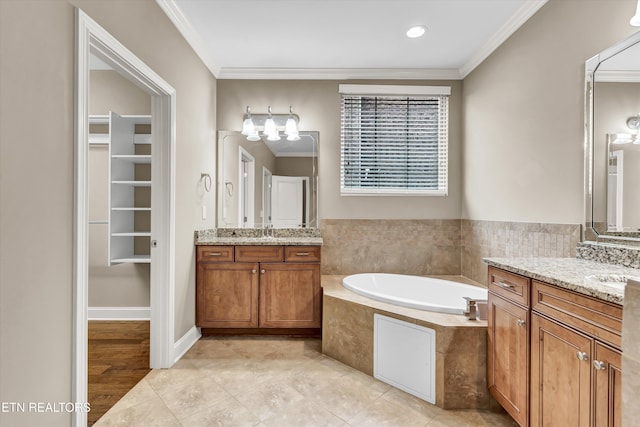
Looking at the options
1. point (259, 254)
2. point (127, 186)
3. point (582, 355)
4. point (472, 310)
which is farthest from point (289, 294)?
point (582, 355)

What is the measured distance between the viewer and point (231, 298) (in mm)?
2893

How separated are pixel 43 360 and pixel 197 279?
5.36ft

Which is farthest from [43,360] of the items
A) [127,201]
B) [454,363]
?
[127,201]

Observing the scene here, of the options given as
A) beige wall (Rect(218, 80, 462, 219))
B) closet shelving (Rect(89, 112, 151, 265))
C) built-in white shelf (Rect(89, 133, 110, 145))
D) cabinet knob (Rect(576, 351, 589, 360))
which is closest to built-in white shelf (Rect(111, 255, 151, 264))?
closet shelving (Rect(89, 112, 151, 265))

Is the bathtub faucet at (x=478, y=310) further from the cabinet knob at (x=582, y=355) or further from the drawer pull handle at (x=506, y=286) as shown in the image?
the cabinet knob at (x=582, y=355)

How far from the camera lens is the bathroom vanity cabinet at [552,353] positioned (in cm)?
110

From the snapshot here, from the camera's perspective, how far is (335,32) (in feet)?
8.63

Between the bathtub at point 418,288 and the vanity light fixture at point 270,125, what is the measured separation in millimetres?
1654

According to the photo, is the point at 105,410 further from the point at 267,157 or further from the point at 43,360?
the point at 267,157

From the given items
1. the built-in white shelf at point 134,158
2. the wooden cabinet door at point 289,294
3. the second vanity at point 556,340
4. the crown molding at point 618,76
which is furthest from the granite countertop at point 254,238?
the crown molding at point 618,76

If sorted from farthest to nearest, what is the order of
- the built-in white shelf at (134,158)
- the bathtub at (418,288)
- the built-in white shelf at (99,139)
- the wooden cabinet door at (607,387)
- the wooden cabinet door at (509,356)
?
the built-in white shelf at (99,139)
the built-in white shelf at (134,158)
the bathtub at (418,288)
the wooden cabinet door at (509,356)
the wooden cabinet door at (607,387)

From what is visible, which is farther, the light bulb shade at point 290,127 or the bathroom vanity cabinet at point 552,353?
the light bulb shade at point 290,127

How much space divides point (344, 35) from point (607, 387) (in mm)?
2777

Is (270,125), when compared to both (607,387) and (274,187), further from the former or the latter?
(607,387)
